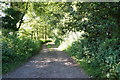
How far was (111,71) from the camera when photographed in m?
3.96

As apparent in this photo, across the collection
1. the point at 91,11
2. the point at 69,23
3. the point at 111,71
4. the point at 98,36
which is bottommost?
the point at 111,71

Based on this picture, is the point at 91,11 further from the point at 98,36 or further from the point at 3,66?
the point at 3,66

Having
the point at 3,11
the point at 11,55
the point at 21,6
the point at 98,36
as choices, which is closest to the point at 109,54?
the point at 98,36

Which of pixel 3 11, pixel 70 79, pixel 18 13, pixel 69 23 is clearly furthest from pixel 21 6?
pixel 70 79

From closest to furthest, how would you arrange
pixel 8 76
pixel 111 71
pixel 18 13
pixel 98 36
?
pixel 111 71
pixel 8 76
pixel 98 36
pixel 18 13

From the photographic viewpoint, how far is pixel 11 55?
6.42 m

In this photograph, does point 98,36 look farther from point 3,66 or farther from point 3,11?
point 3,11

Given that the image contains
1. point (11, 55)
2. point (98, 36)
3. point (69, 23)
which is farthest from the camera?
point (11, 55)

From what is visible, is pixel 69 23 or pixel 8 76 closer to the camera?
pixel 8 76

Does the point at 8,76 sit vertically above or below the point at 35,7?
below

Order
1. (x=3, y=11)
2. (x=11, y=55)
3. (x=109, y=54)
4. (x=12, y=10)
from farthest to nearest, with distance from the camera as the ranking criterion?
(x=12, y=10) < (x=3, y=11) < (x=11, y=55) < (x=109, y=54)

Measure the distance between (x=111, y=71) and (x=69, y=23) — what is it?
2.74 m

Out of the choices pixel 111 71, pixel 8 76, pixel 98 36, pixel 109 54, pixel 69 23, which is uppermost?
pixel 69 23

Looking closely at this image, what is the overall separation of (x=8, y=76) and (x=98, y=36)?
3.86 m
